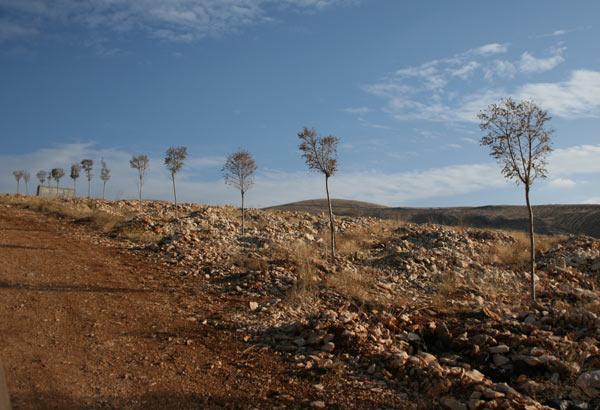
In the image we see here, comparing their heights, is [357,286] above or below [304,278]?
below

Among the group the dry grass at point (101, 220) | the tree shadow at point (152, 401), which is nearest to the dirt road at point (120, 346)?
the tree shadow at point (152, 401)

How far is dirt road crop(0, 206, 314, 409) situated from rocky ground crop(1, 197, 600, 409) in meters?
0.27

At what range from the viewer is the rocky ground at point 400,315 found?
574 cm

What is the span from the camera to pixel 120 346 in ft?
22.0

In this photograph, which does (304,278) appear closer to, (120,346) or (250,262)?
(250,262)

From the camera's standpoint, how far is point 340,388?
5.80m

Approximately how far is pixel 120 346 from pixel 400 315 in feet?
14.2

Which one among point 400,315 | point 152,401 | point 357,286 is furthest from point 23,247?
point 400,315

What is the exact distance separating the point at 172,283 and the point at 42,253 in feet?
14.1

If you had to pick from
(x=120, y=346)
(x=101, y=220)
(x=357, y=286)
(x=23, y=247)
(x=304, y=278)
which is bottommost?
(x=120, y=346)

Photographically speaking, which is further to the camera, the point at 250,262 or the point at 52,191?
the point at 52,191

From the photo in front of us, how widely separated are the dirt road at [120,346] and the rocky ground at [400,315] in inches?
10.6

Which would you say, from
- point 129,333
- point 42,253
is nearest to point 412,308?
point 129,333

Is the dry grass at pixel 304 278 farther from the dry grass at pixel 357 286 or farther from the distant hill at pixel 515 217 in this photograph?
the distant hill at pixel 515 217
